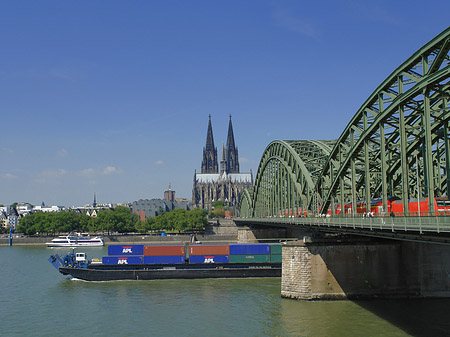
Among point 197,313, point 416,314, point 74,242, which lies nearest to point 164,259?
point 197,313

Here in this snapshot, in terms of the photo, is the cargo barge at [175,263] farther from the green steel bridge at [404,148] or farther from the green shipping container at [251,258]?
the green steel bridge at [404,148]

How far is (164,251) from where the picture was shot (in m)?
57.9

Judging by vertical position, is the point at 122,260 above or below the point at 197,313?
above

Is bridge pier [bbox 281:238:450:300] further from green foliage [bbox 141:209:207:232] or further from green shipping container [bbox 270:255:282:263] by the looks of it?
green foliage [bbox 141:209:207:232]

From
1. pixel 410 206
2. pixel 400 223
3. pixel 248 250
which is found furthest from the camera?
pixel 248 250

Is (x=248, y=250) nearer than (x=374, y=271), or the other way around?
(x=374, y=271)

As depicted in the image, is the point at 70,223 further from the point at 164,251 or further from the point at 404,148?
the point at 404,148

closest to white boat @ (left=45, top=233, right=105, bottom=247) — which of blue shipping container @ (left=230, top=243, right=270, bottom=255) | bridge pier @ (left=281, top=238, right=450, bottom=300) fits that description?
blue shipping container @ (left=230, top=243, right=270, bottom=255)

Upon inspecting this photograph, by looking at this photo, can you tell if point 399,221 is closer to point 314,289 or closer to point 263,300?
point 314,289

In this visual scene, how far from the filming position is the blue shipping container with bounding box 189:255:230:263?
188 ft

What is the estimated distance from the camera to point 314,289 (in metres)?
40.3

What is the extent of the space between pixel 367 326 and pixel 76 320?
69.7 ft

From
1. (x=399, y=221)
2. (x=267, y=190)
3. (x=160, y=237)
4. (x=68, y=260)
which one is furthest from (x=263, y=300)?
(x=160, y=237)

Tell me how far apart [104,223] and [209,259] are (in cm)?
9529
